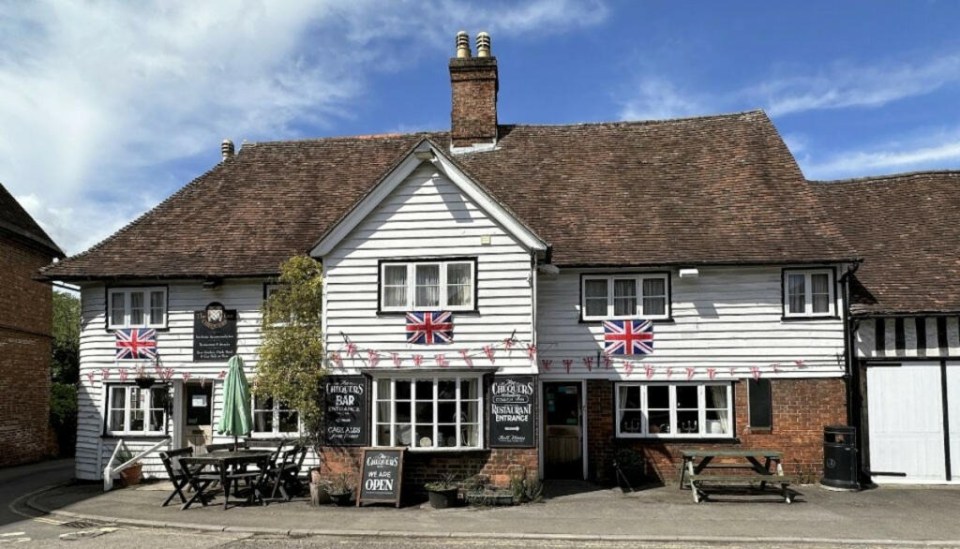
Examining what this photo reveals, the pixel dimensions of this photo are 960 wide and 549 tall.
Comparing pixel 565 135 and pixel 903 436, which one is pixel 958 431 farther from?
pixel 565 135

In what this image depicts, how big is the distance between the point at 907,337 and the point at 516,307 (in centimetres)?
806

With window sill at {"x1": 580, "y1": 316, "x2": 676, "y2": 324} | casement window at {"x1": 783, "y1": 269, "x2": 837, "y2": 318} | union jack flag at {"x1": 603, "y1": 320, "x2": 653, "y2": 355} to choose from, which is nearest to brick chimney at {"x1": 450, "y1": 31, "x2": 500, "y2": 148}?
window sill at {"x1": 580, "y1": 316, "x2": 676, "y2": 324}

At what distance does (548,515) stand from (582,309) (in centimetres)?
473

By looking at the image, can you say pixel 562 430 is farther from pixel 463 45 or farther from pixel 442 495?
pixel 463 45

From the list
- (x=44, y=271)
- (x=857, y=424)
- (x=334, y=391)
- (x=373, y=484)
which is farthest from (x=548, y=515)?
(x=44, y=271)

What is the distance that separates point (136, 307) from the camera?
1652 cm

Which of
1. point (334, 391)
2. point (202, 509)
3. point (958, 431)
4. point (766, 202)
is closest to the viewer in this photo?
point (202, 509)

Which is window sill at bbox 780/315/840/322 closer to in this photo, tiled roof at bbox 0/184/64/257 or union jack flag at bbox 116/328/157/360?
union jack flag at bbox 116/328/157/360

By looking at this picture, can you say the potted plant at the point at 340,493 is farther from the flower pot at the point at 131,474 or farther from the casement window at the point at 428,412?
the flower pot at the point at 131,474

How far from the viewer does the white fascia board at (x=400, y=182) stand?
44.5ft

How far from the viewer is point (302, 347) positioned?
1413cm

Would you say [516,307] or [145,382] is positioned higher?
[516,307]

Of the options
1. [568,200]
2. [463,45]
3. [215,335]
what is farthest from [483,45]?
[215,335]

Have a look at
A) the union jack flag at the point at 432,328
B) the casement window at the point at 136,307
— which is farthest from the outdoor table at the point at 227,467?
the casement window at the point at 136,307
